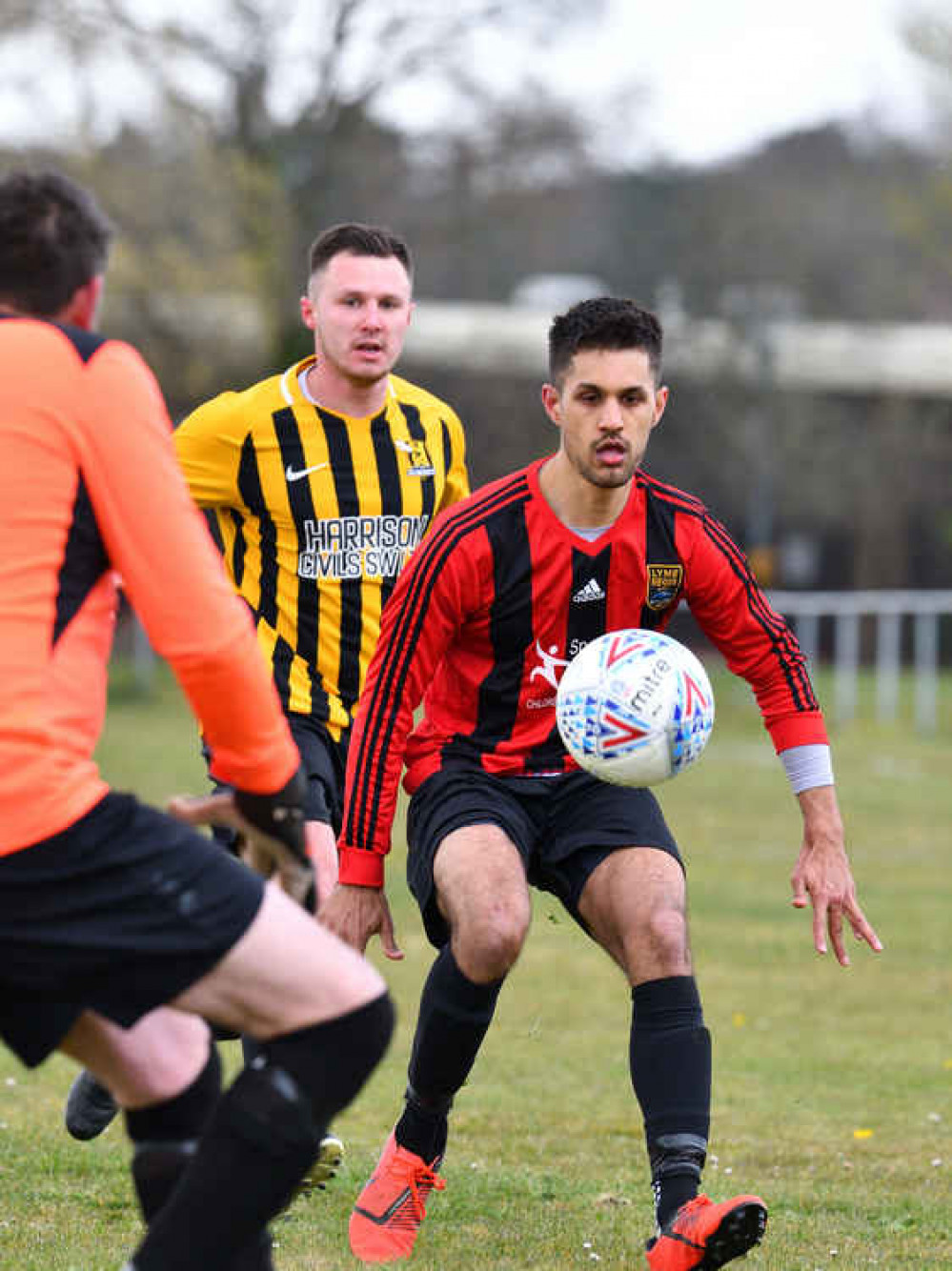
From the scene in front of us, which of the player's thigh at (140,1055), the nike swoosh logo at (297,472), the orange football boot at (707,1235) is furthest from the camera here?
the nike swoosh logo at (297,472)

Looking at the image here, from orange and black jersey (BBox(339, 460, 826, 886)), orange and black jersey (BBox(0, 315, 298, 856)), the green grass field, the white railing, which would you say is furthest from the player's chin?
the white railing

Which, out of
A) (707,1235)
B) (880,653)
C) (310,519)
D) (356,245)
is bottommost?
(880,653)

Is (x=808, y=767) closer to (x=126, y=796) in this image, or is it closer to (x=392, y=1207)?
(x=392, y=1207)

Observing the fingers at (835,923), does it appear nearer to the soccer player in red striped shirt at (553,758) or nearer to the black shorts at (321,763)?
the soccer player in red striped shirt at (553,758)

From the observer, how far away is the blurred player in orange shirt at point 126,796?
9.91 feet

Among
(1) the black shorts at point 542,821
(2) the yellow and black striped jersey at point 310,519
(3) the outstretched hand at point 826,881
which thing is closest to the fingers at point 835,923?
(3) the outstretched hand at point 826,881

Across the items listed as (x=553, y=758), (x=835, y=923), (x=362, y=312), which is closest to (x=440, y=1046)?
(x=553, y=758)

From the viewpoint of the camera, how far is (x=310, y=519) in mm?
5754

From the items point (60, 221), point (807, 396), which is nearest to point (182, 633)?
point (60, 221)

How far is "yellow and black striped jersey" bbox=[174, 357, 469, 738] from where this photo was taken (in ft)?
18.7

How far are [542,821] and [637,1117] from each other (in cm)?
199

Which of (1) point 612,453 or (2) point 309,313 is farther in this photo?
(2) point 309,313

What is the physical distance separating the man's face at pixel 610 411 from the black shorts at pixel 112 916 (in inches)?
78.7

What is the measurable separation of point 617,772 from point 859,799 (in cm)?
1305
